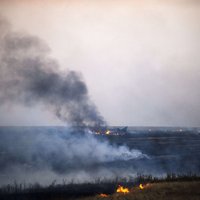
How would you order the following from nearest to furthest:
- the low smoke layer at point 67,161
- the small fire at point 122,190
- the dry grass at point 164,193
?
1. the dry grass at point 164,193
2. the small fire at point 122,190
3. the low smoke layer at point 67,161

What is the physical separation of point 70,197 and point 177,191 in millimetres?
8800

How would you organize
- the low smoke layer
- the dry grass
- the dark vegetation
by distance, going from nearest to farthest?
the dry grass
the dark vegetation
the low smoke layer

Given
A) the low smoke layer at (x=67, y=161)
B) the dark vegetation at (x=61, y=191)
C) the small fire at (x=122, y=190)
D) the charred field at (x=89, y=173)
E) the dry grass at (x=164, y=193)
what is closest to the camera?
the dry grass at (x=164, y=193)

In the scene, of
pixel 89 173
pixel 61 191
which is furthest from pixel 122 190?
Answer: pixel 89 173

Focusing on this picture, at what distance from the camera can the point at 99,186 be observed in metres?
24.4

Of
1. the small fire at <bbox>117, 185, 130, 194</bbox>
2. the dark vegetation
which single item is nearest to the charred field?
the dark vegetation

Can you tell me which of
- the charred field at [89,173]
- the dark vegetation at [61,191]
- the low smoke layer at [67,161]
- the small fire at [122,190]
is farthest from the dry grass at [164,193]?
the low smoke layer at [67,161]

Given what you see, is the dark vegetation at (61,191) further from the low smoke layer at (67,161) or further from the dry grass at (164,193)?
the low smoke layer at (67,161)

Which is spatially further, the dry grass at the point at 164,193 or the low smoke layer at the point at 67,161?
the low smoke layer at the point at 67,161

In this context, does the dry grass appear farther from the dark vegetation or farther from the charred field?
the dark vegetation

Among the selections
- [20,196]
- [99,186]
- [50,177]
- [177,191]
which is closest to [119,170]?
[50,177]

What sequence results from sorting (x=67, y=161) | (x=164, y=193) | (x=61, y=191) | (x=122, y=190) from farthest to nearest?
(x=67, y=161) → (x=122, y=190) → (x=61, y=191) → (x=164, y=193)

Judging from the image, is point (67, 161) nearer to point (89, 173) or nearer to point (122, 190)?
point (89, 173)

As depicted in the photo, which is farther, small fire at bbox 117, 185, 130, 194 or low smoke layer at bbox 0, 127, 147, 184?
low smoke layer at bbox 0, 127, 147, 184
